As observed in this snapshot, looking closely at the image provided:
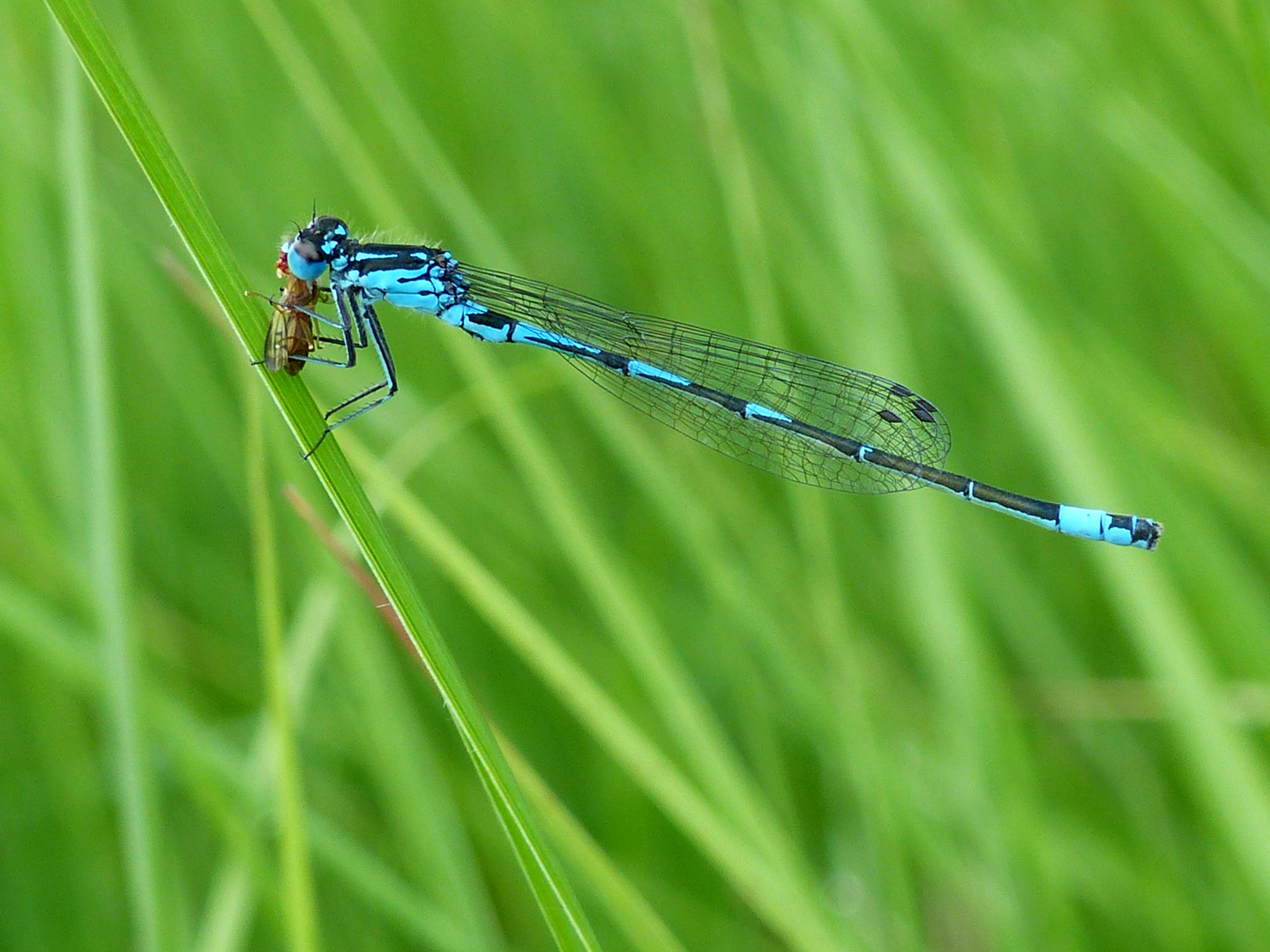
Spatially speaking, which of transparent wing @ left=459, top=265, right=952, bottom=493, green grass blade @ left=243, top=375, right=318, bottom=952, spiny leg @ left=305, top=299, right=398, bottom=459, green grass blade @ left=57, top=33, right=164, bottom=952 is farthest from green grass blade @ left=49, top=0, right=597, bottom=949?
transparent wing @ left=459, top=265, right=952, bottom=493

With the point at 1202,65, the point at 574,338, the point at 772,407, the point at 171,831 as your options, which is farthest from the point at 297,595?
the point at 1202,65

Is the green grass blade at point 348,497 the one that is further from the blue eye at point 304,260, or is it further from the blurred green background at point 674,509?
the blue eye at point 304,260

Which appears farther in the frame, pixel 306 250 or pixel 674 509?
pixel 674 509

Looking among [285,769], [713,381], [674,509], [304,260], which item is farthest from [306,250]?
[713,381]

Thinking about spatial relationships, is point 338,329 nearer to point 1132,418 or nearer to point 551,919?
point 551,919

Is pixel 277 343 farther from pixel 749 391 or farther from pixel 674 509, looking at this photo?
pixel 749 391

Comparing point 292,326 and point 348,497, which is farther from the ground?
→ point 292,326

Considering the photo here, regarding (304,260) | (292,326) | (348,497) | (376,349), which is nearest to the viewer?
(348,497)

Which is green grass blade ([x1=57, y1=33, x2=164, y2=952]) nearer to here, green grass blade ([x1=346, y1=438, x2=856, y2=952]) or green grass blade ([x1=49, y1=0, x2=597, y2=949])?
green grass blade ([x1=346, y1=438, x2=856, y2=952])
